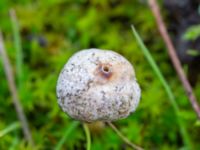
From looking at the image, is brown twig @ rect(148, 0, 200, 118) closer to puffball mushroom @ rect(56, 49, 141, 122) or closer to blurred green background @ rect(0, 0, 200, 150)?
blurred green background @ rect(0, 0, 200, 150)

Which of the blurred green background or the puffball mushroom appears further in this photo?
the blurred green background

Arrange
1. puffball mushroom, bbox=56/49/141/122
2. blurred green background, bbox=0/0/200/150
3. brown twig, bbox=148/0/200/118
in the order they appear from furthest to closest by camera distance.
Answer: blurred green background, bbox=0/0/200/150 < brown twig, bbox=148/0/200/118 < puffball mushroom, bbox=56/49/141/122

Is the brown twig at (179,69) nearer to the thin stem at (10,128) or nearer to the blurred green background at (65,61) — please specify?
the blurred green background at (65,61)

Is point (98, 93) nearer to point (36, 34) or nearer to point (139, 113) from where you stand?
point (139, 113)

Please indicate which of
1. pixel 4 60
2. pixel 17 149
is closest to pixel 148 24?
pixel 4 60

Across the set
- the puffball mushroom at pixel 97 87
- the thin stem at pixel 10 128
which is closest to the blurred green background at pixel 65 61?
the thin stem at pixel 10 128

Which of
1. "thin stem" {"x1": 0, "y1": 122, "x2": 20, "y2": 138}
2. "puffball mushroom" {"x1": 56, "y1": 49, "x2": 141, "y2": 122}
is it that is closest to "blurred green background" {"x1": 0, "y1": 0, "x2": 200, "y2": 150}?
"thin stem" {"x1": 0, "y1": 122, "x2": 20, "y2": 138}
